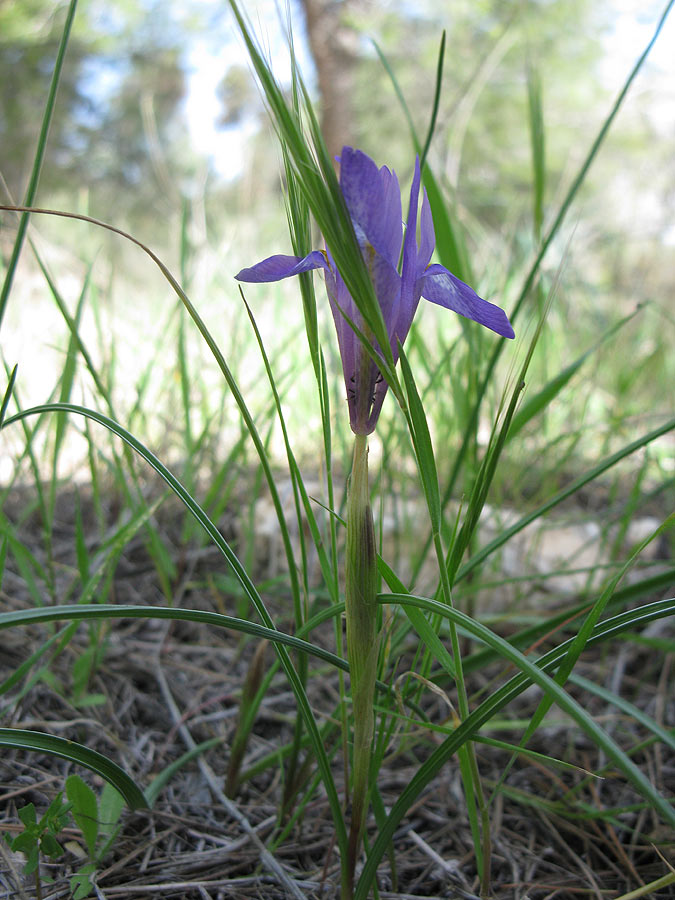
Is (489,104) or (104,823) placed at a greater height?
(489,104)

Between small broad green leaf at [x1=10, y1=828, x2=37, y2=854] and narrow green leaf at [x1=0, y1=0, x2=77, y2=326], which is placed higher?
narrow green leaf at [x1=0, y1=0, x2=77, y2=326]

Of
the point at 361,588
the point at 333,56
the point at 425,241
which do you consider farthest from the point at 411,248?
the point at 333,56

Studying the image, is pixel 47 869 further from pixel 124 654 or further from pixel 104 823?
pixel 124 654

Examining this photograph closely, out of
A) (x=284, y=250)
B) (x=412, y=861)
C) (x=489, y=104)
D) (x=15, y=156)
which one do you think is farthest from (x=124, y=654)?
(x=489, y=104)

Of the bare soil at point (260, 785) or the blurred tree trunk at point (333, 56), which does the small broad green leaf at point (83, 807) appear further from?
the blurred tree trunk at point (333, 56)

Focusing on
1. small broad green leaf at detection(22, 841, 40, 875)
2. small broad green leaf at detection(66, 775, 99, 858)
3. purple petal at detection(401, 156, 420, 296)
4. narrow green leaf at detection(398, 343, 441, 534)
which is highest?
purple petal at detection(401, 156, 420, 296)

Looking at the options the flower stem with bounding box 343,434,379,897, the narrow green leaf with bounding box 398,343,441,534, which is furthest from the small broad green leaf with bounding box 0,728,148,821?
the narrow green leaf with bounding box 398,343,441,534

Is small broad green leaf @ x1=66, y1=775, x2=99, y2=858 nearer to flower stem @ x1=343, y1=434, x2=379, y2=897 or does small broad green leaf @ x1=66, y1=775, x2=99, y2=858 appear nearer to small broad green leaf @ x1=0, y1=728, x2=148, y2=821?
small broad green leaf @ x1=0, y1=728, x2=148, y2=821
